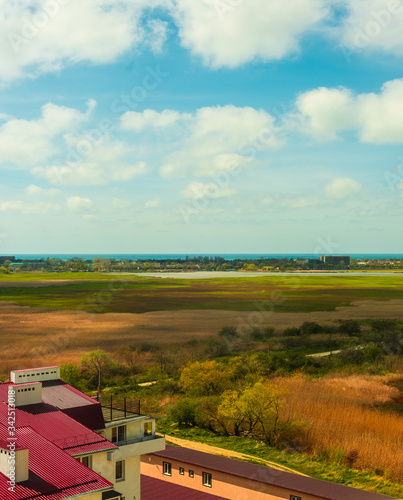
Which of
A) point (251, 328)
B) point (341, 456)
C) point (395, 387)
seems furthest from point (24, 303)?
point (341, 456)

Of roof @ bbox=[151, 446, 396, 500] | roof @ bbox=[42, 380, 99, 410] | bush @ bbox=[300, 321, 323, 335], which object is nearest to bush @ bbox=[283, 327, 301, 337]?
bush @ bbox=[300, 321, 323, 335]

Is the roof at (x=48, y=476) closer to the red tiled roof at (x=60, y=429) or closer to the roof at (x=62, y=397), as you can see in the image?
the red tiled roof at (x=60, y=429)

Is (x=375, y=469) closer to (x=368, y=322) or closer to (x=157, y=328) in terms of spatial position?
(x=157, y=328)

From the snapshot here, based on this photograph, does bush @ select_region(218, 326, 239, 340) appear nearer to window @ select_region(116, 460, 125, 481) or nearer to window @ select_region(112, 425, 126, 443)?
window @ select_region(112, 425, 126, 443)

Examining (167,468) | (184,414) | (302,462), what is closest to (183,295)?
(184,414)

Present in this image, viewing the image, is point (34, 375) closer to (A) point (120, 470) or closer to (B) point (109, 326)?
(A) point (120, 470)

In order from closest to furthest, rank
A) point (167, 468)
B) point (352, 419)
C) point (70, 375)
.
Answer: point (167, 468), point (352, 419), point (70, 375)
